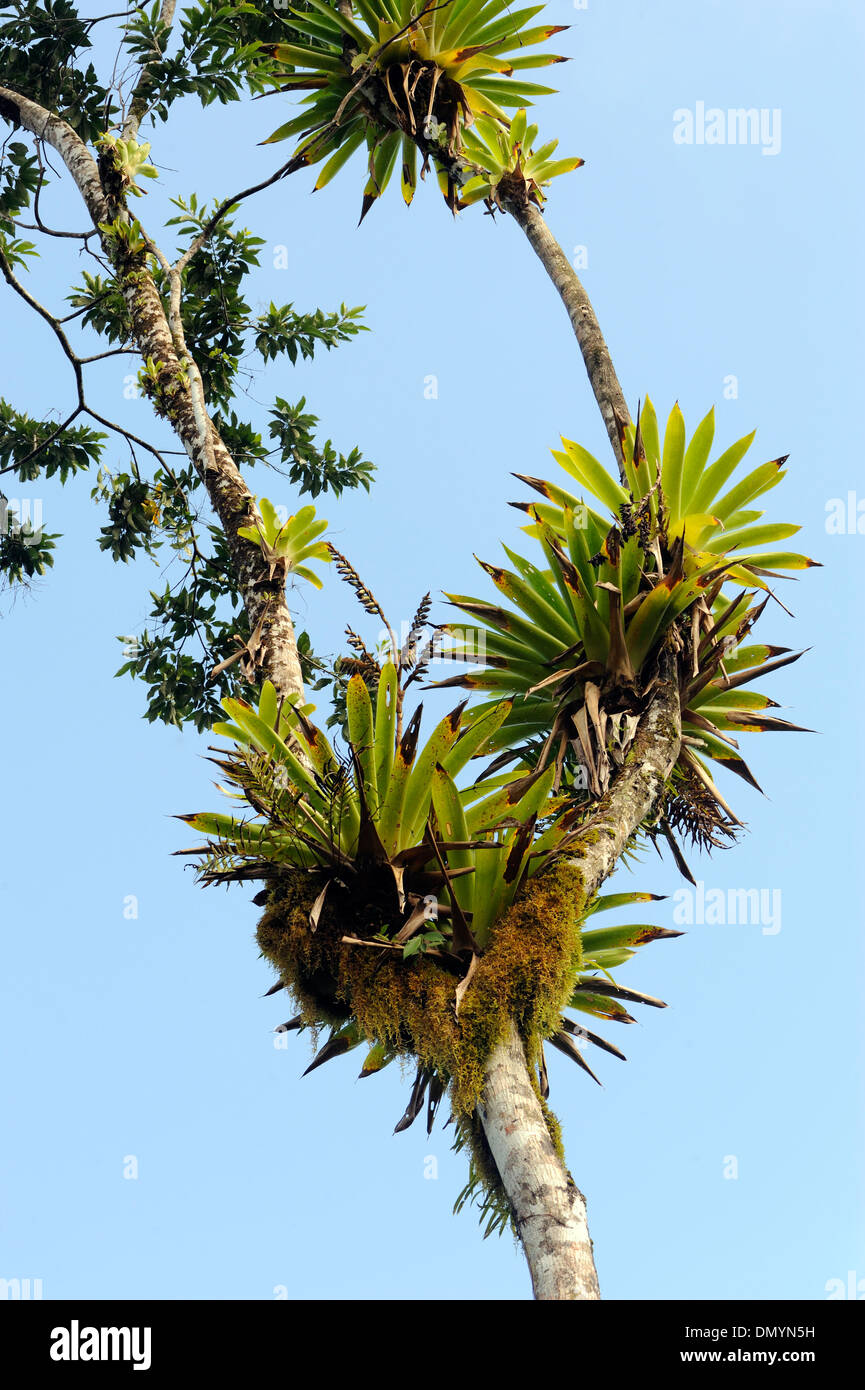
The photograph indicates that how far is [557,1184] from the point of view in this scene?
8.73ft

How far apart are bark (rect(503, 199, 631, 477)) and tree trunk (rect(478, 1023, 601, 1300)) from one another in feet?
8.43

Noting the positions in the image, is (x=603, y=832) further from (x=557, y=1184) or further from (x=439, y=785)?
(x=557, y=1184)

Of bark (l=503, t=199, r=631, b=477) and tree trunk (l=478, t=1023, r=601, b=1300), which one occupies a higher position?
bark (l=503, t=199, r=631, b=477)

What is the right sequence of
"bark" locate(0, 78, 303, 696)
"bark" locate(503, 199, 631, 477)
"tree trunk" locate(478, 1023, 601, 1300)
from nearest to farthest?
"tree trunk" locate(478, 1023, 601, 1300) → "bark" locate(0, 78, 303, 696) → "bark" locate(503, 199, 631, 477)

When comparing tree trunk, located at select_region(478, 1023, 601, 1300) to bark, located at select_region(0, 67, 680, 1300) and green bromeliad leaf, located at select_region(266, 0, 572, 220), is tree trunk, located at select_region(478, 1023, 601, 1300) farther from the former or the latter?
green bromeliad leaf, located at select_region(266, 0, 572, 220)

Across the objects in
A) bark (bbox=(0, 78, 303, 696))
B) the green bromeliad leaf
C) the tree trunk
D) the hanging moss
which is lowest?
the tree trunk

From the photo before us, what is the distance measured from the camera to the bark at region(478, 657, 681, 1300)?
252 centimetres

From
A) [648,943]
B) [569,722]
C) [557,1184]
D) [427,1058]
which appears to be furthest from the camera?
[569,722]

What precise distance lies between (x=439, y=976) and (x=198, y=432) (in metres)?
2.64

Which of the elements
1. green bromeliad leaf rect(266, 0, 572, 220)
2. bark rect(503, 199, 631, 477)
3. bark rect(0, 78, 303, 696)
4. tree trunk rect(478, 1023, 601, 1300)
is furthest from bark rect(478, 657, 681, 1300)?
green bromeliad leaf rect(266, 0, 572, 220)

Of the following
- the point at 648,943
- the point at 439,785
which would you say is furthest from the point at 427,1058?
the point at 648,943

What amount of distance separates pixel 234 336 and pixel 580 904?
5.14 metres

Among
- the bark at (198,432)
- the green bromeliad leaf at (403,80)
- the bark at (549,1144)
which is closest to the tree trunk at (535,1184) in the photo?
the bark at (549,1144)

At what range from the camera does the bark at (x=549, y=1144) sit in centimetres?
252
